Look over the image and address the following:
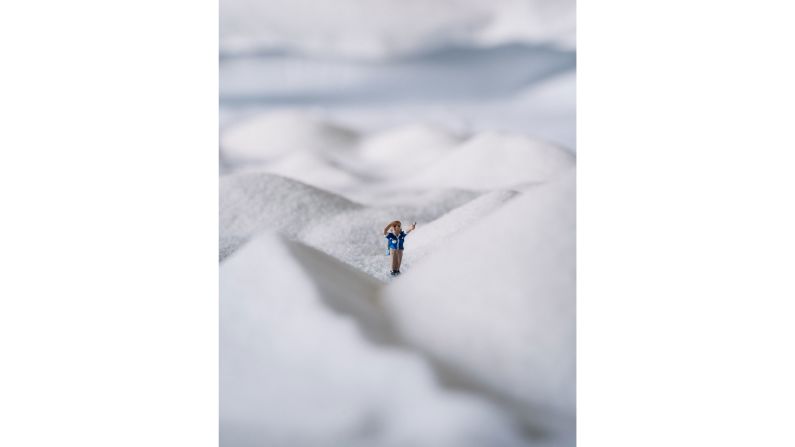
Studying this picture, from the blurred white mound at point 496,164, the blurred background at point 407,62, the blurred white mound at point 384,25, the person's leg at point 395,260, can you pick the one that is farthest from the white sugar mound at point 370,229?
the blurred white mound at point 384,25

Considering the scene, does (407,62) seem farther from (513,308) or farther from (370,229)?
(513,308)

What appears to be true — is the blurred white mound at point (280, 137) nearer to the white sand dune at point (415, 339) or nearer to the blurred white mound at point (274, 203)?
the blurred white mound at point (274, 203)

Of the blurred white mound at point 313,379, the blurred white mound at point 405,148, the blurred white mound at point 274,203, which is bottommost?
the blurred white mound at point 313,379

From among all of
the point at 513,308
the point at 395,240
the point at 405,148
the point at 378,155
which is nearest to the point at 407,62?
the point at 405,148

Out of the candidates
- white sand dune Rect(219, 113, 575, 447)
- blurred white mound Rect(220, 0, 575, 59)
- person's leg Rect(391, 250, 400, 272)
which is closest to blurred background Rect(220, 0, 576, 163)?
blurred white mound Rect(220, 0, 575, 59)

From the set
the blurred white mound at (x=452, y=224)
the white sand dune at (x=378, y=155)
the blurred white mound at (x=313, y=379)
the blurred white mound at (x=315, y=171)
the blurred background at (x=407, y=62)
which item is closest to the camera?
the blurred white mound at (x=313, y=379)

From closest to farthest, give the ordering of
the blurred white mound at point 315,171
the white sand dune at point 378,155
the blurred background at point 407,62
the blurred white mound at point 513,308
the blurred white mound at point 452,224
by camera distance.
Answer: the blurred white mound at point 513,308, the blurred white mound at point 452,224, the blurred background at point 407,62, the white sand dune at point 378,155, the blurred white mound at point 315,171
